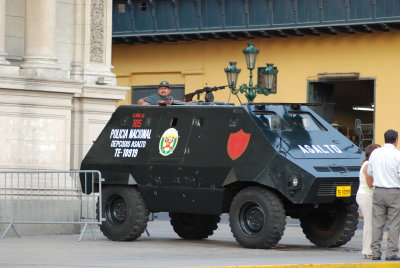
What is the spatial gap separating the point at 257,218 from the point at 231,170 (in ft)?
2.71

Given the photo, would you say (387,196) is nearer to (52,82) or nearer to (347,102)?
(52,82)

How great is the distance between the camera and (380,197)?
17312mm

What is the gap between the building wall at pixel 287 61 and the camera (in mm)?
46062

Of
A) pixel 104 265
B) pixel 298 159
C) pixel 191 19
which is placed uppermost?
pixel 191 19

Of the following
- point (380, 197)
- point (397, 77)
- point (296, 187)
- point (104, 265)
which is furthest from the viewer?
point (397, 77)

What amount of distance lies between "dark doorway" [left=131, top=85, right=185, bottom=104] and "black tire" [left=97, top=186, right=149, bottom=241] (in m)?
30.3

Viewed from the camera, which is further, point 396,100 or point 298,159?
point 396,100

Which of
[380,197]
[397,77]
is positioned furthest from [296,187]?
[397,77]

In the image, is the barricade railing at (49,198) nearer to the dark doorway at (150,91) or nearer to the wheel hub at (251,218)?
the wheel hub at (251,218)

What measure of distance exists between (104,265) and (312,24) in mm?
32424

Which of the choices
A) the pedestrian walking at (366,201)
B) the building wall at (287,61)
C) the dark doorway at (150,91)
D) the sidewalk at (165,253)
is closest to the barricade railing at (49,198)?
the sidewalk at (165,253)

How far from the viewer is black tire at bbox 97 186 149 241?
67.2 feet

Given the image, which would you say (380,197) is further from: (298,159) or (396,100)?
(396,100)

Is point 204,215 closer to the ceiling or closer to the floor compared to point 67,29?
closer to the floor
